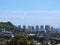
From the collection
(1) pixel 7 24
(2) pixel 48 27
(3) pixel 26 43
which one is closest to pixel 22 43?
(3) pixel 26 43

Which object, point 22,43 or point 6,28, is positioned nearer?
point 22,43

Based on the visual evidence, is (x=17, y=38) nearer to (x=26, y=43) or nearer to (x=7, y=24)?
(x=26, y=43)

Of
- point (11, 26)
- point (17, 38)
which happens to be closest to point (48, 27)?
point (11, 26)

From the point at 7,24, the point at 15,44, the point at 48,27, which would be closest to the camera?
the point at 15,44

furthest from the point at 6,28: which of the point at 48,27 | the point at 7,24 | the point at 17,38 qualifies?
the point at 17,38

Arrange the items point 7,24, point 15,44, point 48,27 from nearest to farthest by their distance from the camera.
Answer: point 15,44 → point 7,24 → point 48,27

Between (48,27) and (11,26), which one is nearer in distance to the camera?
(11,26)

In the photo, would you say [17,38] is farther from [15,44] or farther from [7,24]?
[7,24]
